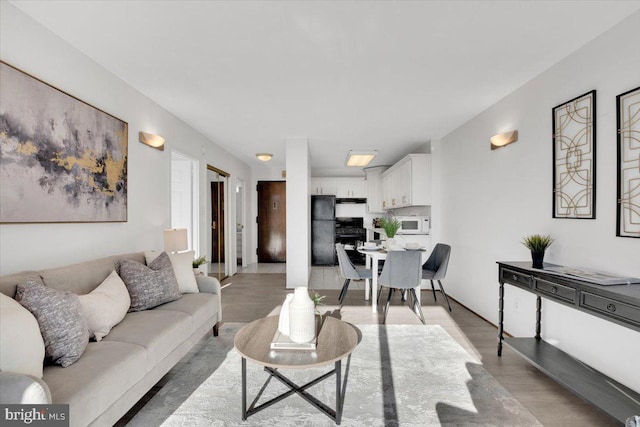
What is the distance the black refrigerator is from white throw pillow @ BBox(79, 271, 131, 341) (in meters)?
5.68

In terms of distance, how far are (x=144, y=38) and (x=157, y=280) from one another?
1849 mm

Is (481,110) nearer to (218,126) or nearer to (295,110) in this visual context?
(295,110)

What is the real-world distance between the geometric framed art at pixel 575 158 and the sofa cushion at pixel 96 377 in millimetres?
3141

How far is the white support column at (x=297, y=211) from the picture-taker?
4859 millimetres

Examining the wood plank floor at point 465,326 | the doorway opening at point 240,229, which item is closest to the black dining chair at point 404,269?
the wood plank floor at point 465,326

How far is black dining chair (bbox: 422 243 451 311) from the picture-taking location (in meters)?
3.94

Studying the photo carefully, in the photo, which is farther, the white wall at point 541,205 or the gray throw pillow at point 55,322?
the white wall at point 541,205

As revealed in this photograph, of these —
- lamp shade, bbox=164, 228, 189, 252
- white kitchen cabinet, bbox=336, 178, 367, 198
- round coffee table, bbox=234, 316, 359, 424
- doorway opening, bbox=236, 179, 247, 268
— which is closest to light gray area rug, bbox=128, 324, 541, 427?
round coffee table, bbox=234, 316, 359, 424

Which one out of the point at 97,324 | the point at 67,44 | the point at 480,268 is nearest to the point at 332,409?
the point at 97,324

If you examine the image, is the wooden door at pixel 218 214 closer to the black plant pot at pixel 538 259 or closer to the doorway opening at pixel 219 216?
the doorway opening at pixel 219 216

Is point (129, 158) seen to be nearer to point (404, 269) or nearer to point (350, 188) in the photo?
point (404, 269)

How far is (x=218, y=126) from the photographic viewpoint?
A: 14.4 feet

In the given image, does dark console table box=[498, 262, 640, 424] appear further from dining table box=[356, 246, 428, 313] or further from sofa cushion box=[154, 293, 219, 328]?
sofa cushion box=[154, 293, 219, 328]

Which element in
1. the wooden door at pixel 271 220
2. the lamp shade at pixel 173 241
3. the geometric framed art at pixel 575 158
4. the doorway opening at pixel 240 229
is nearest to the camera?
the geometric framed art at pixel 575 158
